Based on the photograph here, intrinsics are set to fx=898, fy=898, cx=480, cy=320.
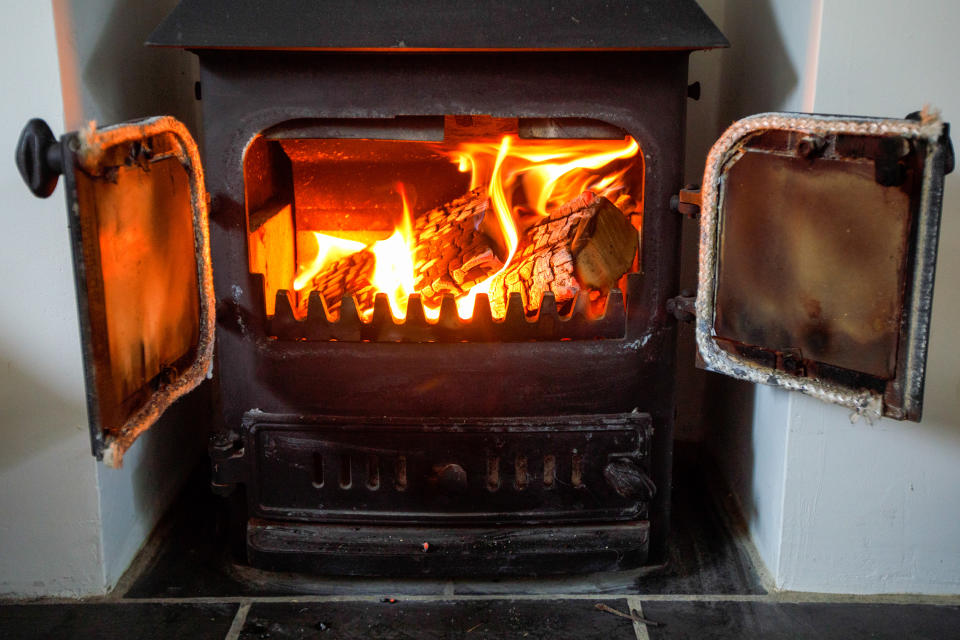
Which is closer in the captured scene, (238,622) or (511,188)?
(238,622)

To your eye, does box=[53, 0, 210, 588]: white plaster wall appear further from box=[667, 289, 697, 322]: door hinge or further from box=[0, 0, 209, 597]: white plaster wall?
box=[667, 289, 697, 322]: door hinge

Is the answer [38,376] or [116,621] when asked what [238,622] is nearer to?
[116,621]

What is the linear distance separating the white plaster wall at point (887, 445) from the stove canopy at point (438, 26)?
17 centimetres

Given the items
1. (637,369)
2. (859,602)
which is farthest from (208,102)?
(859,602)

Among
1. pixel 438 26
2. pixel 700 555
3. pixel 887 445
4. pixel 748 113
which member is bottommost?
pixel 700 555

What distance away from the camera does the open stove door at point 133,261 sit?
0.87 meters

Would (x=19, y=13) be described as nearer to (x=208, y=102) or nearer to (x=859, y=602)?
(x=208, y=102)

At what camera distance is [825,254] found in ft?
3.32

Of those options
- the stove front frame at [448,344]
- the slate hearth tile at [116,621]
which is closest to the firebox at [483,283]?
the stove front frame at [448,344]

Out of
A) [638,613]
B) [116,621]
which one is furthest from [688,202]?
[116,621]

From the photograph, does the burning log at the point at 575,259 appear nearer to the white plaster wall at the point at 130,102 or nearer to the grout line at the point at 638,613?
the grout line at the point at 638,613

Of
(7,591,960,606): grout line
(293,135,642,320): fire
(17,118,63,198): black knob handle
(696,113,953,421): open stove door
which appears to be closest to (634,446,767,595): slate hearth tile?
(7,591,960,606): grout line

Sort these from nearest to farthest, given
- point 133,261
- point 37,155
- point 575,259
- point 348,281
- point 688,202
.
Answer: point 37,155 → point 133,261 → point 688,202 → point 575,259 → point 348,281

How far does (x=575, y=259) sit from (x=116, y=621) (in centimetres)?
78
